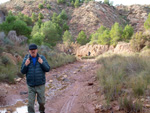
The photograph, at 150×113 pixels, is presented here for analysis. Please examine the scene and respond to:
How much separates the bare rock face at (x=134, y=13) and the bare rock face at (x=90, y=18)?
519 centimetres

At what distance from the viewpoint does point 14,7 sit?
5806cm

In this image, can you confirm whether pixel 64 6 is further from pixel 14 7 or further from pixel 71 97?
pixel 71 97

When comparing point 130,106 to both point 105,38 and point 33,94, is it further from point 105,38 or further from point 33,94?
point 105,38

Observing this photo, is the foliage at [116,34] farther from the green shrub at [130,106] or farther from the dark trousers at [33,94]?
the dark trousers at [33,94]

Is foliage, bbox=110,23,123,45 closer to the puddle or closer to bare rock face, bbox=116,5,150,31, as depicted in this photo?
the puddle

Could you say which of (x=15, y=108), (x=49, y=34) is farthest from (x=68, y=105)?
(x=49, y=34)

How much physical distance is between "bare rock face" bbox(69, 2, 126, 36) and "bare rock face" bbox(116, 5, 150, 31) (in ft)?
17.0

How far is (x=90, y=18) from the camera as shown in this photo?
56031mm

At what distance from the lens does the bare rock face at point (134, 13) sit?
62.2m

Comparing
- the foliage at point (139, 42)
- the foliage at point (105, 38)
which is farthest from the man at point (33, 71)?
the foliage at point (105, 38)

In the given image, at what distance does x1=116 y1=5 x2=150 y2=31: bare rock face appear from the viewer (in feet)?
204

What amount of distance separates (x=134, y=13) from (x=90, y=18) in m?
A: 27.6

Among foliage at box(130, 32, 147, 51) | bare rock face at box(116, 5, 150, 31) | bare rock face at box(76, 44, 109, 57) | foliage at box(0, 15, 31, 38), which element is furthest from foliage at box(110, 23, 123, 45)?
bare rock face at box(116, 5, 150, 31)

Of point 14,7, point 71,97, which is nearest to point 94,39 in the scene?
point 71,97
